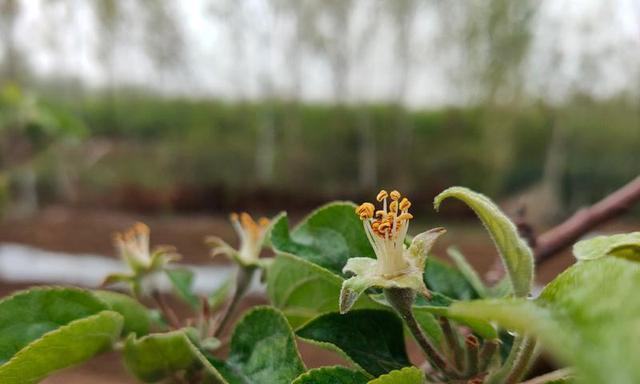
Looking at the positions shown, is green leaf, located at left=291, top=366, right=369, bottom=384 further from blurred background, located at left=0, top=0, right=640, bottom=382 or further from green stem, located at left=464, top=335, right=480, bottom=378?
blurred background, located at left=0, top=0, right=640, bottom=382

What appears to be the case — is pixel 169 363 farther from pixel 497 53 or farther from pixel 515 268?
pixel 497 53

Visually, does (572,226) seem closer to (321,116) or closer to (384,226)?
(384,226)

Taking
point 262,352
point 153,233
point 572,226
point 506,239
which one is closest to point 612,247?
point 506,239

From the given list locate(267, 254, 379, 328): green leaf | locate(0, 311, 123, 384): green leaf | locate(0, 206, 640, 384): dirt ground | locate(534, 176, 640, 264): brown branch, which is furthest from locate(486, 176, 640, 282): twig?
locate(0, 206, 640, 384): dirt ground

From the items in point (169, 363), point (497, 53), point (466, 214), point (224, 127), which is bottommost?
point (466, 214)

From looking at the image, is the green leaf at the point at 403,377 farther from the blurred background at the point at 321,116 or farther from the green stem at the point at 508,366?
the blurred background at the point at 321,116

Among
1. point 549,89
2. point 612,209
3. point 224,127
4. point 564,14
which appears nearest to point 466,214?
point 549,89
